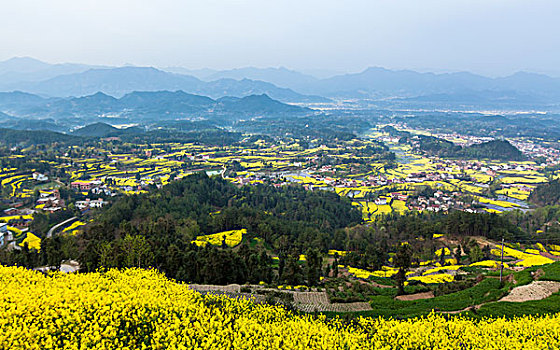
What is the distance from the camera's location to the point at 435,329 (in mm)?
16047

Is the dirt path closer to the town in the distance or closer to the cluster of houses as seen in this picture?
the town in the distance

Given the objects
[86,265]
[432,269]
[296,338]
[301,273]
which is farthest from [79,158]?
[296,338]

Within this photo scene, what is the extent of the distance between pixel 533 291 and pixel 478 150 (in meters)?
127

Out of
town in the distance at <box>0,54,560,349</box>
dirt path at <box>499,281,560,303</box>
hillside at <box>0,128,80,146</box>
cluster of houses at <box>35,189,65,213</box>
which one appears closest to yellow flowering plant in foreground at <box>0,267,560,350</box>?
town in the distance at <box>0,54,560,349</box>

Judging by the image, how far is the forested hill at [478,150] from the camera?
129625 mm

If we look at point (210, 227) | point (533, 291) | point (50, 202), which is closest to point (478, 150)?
point (210, 227)

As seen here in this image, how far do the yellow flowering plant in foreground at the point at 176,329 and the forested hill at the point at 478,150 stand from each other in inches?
5196

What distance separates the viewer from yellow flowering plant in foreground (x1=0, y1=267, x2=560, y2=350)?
13.0 m

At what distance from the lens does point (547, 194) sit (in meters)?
77.1

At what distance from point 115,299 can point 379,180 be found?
9145cm

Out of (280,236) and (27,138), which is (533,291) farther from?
(27,138)

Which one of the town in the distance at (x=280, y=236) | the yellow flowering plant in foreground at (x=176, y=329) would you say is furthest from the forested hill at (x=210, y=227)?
the yellow flowering plant in foreground at (x=176, y=329)

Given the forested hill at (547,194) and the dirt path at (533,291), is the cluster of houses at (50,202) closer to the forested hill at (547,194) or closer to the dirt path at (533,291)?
the dirt path at (533,291)

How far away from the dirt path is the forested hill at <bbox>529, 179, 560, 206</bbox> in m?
60.7
